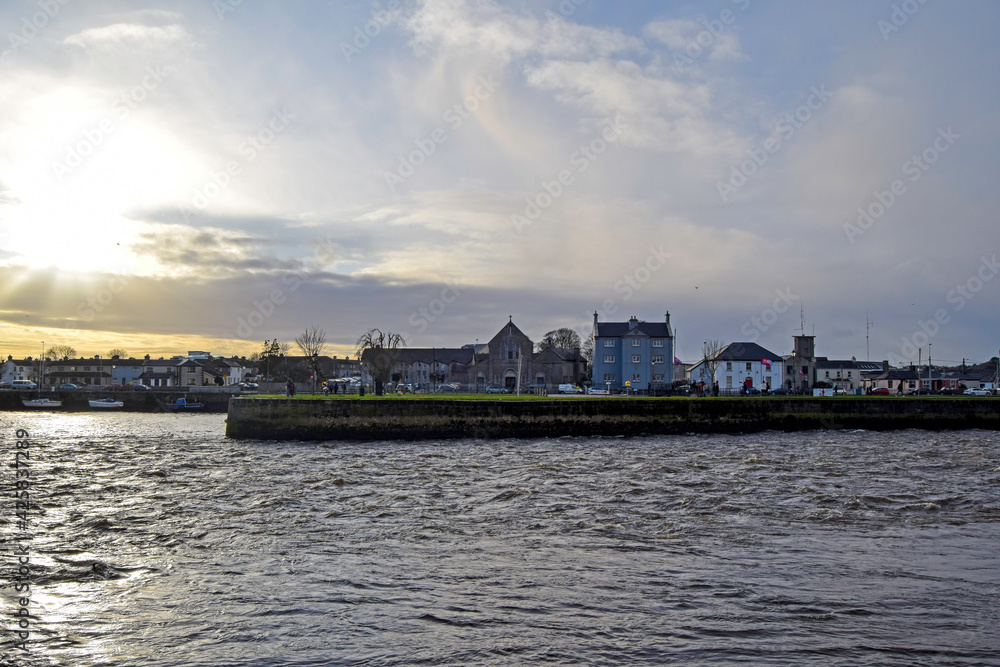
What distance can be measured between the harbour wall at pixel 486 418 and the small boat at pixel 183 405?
40651 mm

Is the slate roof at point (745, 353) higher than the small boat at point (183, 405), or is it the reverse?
the slate roof at point (745, 353)

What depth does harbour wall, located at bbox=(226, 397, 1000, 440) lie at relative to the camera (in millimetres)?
37031

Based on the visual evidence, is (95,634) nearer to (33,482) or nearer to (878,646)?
(878,646)

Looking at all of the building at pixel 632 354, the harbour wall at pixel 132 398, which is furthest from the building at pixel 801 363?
the harbour wall at pixel 132 398

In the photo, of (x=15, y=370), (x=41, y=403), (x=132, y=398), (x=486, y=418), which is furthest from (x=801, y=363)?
(x=15, y=370)

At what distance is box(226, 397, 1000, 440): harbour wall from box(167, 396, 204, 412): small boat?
1600 inches

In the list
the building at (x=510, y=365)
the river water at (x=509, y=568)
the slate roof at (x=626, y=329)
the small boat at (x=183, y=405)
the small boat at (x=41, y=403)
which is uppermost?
the slate roof at (x=626, y=329)

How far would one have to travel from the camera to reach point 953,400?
44094 millimetres

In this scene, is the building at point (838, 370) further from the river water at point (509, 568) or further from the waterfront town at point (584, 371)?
the river water at point (509, 568)

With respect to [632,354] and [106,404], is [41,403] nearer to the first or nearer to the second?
[106,404]

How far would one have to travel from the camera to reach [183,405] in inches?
2958

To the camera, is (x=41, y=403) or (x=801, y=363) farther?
(x=801, y=363)

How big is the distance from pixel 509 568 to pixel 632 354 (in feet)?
245

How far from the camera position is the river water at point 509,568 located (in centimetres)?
752
